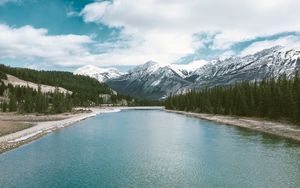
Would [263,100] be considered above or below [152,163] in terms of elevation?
above

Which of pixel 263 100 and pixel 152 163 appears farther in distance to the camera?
pixel 263 100

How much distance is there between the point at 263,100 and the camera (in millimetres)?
128500

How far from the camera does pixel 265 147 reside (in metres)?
64.2

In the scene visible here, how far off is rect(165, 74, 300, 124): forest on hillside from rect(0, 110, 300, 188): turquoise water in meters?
37.3

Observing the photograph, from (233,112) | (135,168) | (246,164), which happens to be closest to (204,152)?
(246,164)

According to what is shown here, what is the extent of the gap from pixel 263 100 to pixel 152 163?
8975cm

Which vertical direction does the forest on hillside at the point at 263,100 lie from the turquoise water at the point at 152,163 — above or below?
above

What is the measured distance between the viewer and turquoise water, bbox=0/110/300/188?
40.0m

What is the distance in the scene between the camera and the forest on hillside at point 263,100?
351ft

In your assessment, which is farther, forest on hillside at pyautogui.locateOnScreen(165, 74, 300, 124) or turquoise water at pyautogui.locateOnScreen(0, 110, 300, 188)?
forest on hillside at pyautogui.locateOnScreen(165, 74, 300, 124)

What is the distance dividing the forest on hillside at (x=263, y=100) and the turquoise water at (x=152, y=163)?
37287mm

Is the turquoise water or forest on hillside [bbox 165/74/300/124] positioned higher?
forest on hillside [bbox 165/74/300/124]

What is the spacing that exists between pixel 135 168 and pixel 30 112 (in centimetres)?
14041

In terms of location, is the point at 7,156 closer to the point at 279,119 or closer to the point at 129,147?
the point at 129,147
